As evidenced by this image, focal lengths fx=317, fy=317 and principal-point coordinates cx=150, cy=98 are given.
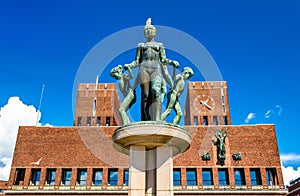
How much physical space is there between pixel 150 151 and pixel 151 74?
7.61ft

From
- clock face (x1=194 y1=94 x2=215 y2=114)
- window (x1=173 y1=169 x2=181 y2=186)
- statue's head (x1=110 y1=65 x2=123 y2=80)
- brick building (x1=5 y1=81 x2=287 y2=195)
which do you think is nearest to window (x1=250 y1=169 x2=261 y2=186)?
brick building (x1=5 y1=81 x2=287 y2=195)

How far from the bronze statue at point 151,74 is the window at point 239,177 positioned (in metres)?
32.4

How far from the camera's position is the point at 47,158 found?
40.6 meters

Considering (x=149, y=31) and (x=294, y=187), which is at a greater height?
(x=294, y=187)

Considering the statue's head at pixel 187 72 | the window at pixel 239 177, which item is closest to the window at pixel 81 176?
the window at pixel 239 177

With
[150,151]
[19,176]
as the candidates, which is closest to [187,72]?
[150,151]

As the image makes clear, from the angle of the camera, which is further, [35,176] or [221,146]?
[35,176]

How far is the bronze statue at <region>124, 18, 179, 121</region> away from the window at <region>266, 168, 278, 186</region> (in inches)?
1356

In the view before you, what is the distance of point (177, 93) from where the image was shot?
9789 millimetres

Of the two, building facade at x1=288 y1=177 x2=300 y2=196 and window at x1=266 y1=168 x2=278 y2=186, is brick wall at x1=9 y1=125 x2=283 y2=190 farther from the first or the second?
building facade at x1=288 y1=177 x2=300 y2=196

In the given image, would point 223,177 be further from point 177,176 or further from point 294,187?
point 294,187

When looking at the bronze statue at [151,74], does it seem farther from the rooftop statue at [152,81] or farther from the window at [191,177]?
the window at [191,177]

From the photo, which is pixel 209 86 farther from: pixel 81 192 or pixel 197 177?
pixel 81 192

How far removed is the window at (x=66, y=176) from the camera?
130 feet
